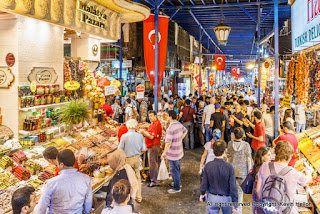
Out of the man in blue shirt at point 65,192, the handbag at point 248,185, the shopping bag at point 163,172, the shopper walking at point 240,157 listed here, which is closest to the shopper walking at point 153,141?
the shopping bag at point 163,172

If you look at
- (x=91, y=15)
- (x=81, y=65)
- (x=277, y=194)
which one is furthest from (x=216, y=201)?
(x=81, y=65)

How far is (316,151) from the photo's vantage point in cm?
573

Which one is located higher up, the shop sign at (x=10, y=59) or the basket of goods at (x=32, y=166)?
the shop sign at (x=10, y=59)

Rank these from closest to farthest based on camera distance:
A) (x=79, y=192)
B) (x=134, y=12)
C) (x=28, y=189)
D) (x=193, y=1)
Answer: (x=28, y=189)
(x=79, y=192)
(x=134, y=12)
(x=193, y=1)

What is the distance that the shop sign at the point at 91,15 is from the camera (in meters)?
6.30

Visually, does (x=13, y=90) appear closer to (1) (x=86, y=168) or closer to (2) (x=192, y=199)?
(1) (x=86, y=168)

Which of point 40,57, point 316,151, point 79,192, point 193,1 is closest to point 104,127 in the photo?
point 40,57

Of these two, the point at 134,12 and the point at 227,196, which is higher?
the point at 134,12

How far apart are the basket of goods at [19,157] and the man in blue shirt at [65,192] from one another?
2.12 metres

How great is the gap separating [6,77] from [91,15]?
8.09 feet

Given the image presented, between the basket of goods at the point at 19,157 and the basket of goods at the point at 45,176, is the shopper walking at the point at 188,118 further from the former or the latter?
the basket of goods at the point at 19,157

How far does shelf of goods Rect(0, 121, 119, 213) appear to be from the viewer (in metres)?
4.40

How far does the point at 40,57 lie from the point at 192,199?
4.83 meters

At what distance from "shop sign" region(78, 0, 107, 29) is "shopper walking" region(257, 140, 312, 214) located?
16.9 ft
